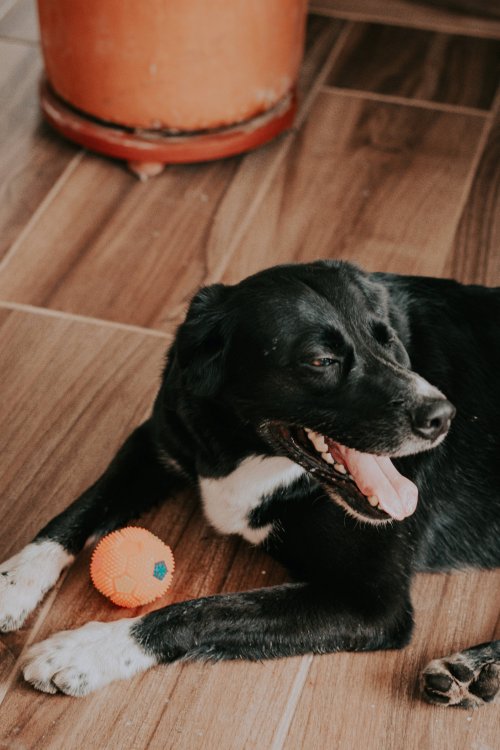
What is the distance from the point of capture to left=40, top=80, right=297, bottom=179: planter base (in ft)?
9.63

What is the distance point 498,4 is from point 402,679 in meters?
2.84

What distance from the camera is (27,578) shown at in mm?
1848

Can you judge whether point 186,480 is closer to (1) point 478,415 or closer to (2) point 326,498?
(2) point 326,498

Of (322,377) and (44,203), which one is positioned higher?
(322,377)

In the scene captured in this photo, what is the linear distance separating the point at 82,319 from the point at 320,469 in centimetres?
100

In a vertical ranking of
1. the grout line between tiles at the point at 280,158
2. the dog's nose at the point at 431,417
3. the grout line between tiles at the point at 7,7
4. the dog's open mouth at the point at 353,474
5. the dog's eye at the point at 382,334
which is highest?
the dog's eye at the point at 382,334

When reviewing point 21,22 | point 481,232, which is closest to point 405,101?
point 481,232

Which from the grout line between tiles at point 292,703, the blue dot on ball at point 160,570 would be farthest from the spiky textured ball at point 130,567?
the grout line between tiles at point 292,703

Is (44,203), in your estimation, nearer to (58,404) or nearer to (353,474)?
(58,404)

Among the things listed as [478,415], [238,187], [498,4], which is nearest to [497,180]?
[238,187]

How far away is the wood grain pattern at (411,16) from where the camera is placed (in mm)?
3729

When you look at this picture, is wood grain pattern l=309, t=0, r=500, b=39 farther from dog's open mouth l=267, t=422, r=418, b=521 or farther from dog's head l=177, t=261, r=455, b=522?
dog's open mouth l=267, t=422, r=418, b=521

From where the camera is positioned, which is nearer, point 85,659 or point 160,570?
point 85,659

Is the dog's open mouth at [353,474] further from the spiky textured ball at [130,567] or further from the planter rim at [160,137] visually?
the planter rim at [160,137]
